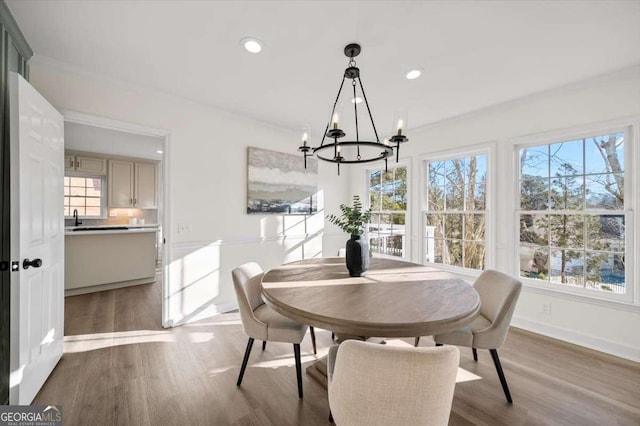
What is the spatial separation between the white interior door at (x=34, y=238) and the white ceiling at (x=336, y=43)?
2.00 ft

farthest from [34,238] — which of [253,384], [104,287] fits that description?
[104,287]

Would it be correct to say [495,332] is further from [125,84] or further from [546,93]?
[125,84]

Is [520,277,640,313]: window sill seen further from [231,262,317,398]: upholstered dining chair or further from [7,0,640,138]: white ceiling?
[231,262,317,398]: upholstered dining chair

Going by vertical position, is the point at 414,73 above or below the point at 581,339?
above

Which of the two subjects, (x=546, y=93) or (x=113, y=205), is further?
(x=113, y=205)

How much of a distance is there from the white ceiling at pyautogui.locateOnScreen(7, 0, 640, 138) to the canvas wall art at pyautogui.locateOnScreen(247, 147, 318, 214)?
3.44 feet

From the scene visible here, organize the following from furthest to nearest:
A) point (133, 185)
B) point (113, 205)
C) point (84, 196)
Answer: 1. point (133, 185)
2. point (113, 205)
3. point (84, 196)

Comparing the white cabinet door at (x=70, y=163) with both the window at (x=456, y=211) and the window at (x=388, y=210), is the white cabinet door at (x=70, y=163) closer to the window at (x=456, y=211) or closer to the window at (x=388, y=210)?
the window at (x=388, y=210)

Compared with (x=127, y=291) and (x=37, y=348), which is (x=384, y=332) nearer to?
(x=37, y=348)

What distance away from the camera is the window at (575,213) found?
250 centimetres

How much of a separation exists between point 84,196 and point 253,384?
6021 millimetres

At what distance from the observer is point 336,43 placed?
6.53ft

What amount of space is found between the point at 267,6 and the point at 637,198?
10.8 ft

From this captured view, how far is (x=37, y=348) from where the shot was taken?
185 cm
